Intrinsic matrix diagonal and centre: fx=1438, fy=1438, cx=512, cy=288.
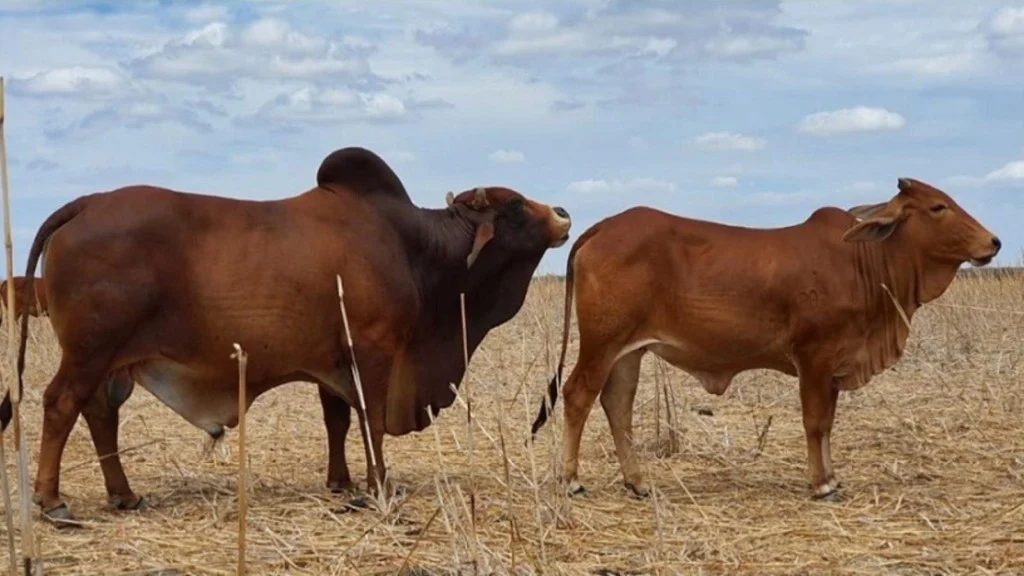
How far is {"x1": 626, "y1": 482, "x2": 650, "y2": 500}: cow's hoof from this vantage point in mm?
7255

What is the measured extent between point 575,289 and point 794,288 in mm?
1121

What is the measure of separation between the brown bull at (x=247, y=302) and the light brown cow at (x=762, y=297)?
32.0 inches

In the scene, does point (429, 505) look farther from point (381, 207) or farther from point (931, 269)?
point (931, 269)

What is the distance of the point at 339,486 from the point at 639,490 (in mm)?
1555

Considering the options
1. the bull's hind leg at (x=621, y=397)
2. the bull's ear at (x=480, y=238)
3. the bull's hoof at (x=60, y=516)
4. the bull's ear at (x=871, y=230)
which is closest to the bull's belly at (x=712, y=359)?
the bull's hind leg at (x=621, y=397)

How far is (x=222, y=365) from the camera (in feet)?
22.4

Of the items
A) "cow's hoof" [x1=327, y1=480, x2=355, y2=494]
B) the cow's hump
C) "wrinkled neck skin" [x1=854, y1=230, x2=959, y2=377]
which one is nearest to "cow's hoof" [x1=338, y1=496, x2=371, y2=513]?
"cow's hoof" [x1=327, y1=480, x2=355, y2=494]

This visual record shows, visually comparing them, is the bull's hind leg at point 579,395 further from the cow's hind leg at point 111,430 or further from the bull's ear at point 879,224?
the cow's hind leg at point 111,430

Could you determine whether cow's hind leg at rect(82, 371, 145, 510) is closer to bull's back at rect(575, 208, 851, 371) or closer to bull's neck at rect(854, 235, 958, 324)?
bull's back at rect(575, 208, 851, 371)

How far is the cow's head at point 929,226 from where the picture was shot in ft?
24.3

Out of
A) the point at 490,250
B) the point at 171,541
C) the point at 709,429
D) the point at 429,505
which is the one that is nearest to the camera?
the point at 171,541

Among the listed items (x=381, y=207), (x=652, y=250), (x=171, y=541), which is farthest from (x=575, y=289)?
(x=171, y=541)

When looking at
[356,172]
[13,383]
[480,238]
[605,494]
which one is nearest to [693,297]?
[605,494]

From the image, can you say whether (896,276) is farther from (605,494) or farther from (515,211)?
(515,211)
